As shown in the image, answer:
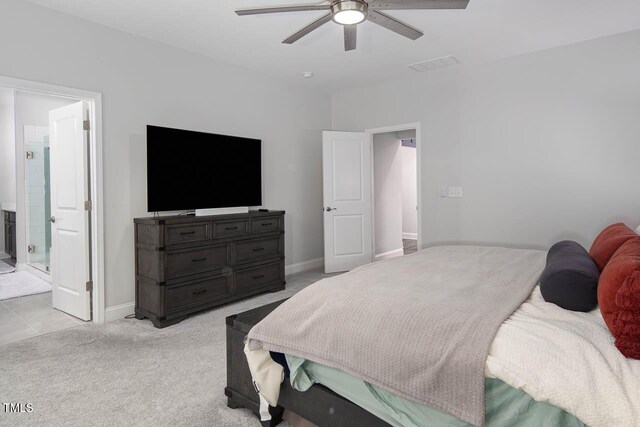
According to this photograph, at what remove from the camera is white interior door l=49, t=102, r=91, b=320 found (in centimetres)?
326

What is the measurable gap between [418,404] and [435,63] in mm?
3987

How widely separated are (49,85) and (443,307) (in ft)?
11.2

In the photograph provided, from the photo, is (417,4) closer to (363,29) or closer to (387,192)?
(363,29)

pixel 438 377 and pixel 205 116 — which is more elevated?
pixel 205 116

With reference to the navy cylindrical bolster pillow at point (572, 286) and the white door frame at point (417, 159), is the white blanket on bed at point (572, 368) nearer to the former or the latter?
the navy cylindrical bolster pillow at point (572, 286)

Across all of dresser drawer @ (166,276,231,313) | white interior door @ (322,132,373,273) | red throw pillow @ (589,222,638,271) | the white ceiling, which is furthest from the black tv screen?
red throw pillow @ (589,222,638,271)

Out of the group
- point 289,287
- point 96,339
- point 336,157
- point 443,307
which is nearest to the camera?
point 443,307

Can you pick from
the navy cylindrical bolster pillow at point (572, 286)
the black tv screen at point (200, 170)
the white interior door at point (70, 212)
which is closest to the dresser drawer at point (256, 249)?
the black tv screen at point (200, 170)

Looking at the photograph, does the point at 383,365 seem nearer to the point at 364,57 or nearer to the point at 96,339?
the point at 96,339

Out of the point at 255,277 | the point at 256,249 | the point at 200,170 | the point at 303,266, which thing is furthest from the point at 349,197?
the point at 200,170

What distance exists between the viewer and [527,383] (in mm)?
1085

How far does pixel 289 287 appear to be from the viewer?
438 centimetres

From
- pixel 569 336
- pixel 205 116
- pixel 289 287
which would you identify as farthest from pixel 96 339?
pixel 569 336

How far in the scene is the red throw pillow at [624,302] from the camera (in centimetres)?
110
